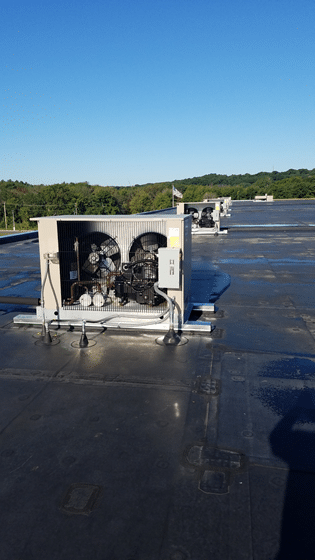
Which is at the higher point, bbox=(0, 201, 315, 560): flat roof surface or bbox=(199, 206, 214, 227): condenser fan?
bbox=(199, 206, 214, 227): condenser fan

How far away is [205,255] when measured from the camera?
19672 mm

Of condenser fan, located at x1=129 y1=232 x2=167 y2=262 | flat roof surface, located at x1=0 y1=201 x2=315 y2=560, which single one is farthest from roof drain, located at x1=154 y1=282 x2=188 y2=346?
condenser fan, located at x1=129 y1=232 x2=167 y2=262

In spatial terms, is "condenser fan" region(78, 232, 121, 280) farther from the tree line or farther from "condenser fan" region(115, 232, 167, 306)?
the tree line

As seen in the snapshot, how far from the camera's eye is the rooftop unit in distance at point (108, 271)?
27.8 feet

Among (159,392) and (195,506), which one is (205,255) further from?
(195,506)

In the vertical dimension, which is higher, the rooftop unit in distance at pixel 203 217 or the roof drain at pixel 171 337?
the rooftop unit in distance at pixel 203 217

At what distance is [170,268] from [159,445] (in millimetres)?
3948

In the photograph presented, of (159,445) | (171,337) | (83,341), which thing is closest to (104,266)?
(83,341)

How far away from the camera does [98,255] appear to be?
918 cm

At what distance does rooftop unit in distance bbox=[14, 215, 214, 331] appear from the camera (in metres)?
8.47

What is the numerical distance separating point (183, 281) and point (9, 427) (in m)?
→ 4.38

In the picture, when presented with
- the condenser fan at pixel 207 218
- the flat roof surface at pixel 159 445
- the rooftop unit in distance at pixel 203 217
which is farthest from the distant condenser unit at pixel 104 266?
the condenser fan at pixel 207 218

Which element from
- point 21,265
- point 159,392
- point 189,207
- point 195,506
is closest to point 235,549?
point 195,506

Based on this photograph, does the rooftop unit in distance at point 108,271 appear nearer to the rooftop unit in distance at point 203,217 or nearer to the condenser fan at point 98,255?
the condenser fan at point 98,255
